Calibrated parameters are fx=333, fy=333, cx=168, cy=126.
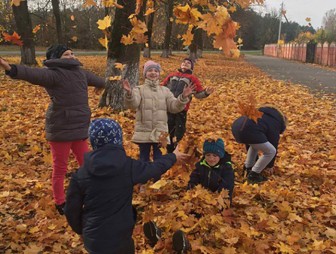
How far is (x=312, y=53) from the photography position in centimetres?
3431

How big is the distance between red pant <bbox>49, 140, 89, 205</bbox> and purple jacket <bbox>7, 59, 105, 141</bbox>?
11cm

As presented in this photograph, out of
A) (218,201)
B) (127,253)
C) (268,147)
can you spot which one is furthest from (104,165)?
(268,147)

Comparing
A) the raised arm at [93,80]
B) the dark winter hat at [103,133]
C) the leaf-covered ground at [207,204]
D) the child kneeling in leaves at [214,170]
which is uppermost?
the raised arm at [93,80]

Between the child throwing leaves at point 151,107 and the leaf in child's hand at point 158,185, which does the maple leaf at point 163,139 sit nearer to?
the child throwing leaves at point 151,107

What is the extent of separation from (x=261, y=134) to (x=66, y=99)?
2.52m

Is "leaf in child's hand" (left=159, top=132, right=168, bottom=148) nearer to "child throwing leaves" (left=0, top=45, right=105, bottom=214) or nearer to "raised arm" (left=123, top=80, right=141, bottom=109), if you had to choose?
"raised arm" (left=123, top=80, right=141, bottom=109)

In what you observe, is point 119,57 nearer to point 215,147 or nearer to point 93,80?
point 93,80

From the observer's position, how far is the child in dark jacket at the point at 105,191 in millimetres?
2184

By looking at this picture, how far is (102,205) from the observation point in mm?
2236

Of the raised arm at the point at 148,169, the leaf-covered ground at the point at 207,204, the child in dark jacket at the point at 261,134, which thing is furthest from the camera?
the child in dark jacket at the point at 261,134

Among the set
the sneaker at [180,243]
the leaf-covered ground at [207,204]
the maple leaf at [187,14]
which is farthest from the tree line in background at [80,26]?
the sneaker at [180,243]

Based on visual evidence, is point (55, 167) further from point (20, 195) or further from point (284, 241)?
point (284, 241)

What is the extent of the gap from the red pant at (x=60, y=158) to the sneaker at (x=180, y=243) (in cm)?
144

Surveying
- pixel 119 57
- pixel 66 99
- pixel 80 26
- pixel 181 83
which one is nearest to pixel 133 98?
pixel 66 99
